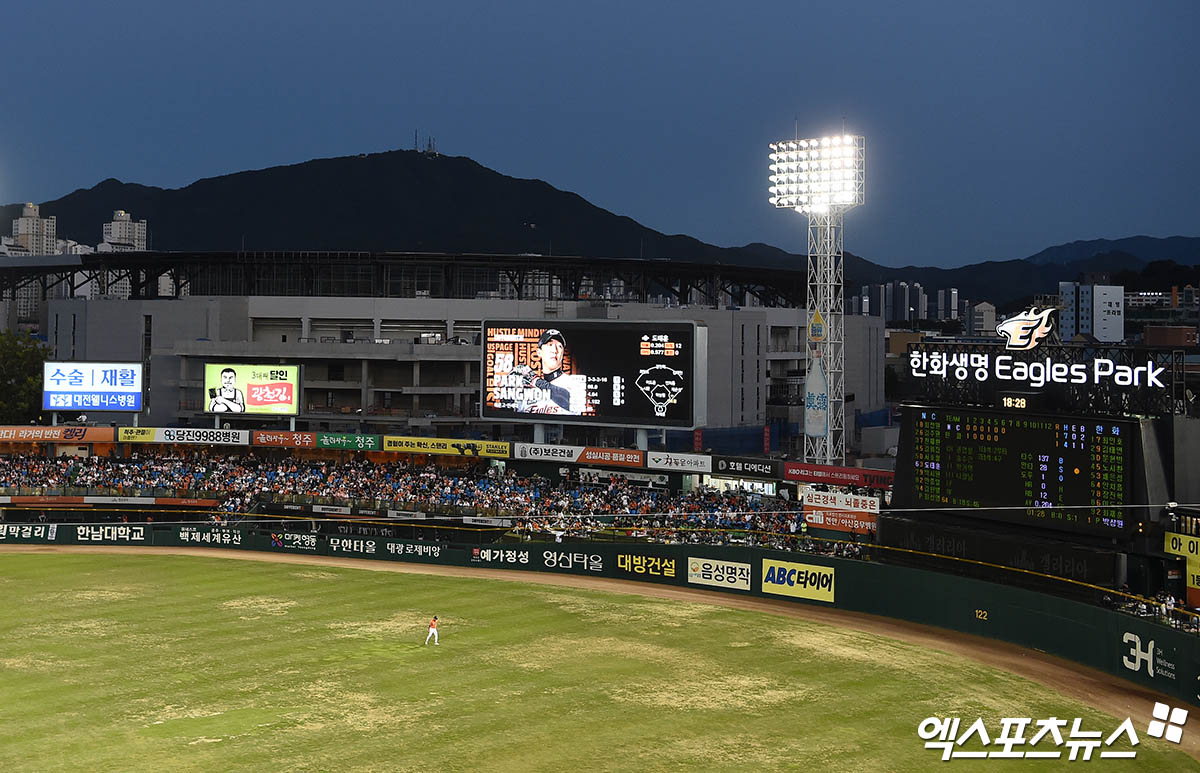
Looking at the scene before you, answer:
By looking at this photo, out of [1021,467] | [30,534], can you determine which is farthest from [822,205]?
[30,534]

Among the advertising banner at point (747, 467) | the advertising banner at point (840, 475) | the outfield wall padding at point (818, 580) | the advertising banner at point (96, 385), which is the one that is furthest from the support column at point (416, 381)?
the advertising banner at point (840, 475)

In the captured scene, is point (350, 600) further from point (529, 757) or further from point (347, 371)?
point (347, 371)

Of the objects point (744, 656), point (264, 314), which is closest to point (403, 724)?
point (744, 656)

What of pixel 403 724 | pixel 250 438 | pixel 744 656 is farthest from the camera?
pixel 250 438

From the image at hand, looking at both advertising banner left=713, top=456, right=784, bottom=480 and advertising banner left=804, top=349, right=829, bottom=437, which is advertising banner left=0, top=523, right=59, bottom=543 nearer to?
advertising banner left=713, top=456, right=784, bottom=480

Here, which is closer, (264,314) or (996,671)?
(996,671)

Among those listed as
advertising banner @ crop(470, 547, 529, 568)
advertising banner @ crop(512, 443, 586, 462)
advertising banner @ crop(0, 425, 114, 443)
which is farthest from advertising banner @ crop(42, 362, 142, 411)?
advertising banner @ crop(470, 547, 529, 568)
